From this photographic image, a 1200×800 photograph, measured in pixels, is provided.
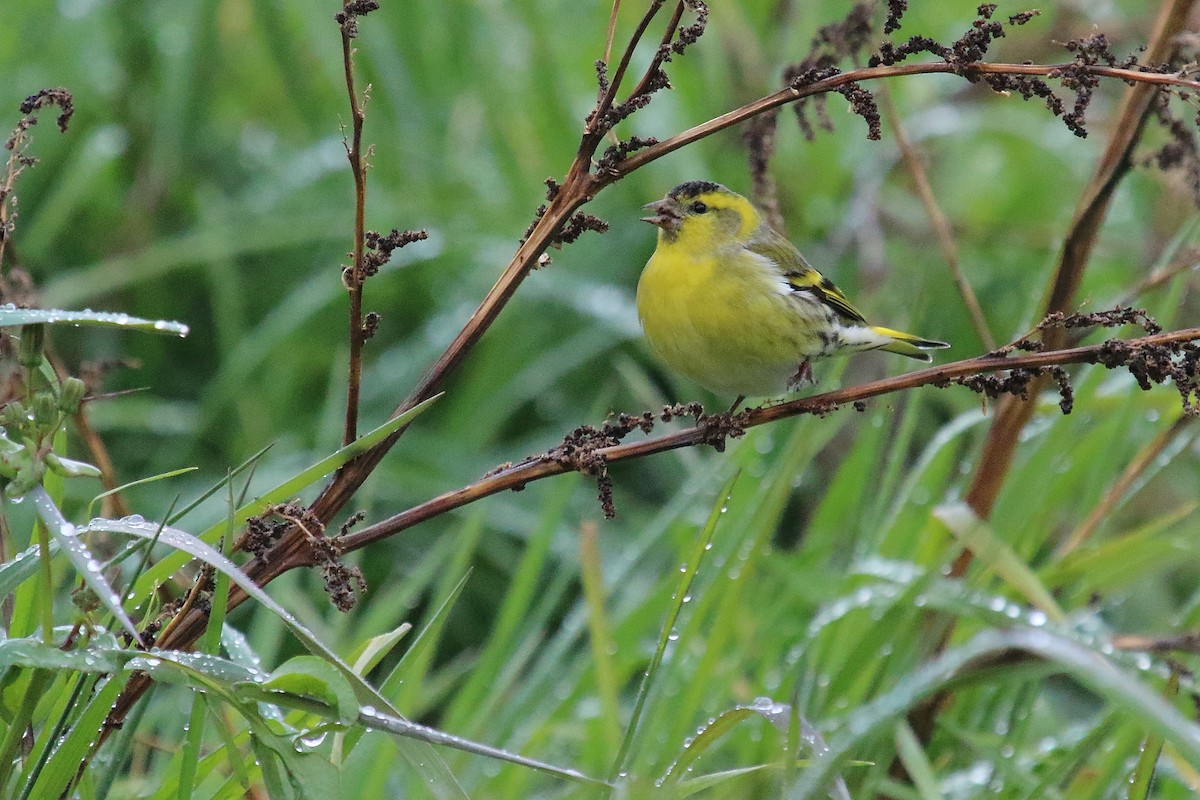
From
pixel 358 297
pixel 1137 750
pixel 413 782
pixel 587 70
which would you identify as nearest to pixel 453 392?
pixel 587 70

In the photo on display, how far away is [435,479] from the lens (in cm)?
330

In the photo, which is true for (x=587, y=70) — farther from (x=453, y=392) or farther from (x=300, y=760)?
(x=300, y=760)

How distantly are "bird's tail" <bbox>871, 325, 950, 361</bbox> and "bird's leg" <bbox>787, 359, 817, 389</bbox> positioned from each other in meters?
0.15

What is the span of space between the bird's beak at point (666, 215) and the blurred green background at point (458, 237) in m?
0.52

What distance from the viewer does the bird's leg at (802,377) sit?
2176 mm

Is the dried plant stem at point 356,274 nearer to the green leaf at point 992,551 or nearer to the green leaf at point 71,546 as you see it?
the green leaf at point 71,546

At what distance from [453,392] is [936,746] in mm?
2025

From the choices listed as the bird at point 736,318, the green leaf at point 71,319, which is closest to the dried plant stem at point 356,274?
the green leaf at point 71,319

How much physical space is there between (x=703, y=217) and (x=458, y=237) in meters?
1.34

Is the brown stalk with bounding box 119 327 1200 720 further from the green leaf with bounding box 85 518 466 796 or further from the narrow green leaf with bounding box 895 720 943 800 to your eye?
the narrow green leaf with bounding box 895 720 943 800

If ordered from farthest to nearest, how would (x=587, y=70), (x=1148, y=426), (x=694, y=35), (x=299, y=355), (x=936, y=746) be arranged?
1. (x=587, y=70)
2. (x=299, y=355)
3. (x=1148, y=426)
4. (x=936, y=746)
5. (x=694, y=35)

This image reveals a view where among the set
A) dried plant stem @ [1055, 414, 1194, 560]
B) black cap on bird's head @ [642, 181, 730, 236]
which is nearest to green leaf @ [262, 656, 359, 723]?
black cap on bird's head @ [642, 181, 730, 236]

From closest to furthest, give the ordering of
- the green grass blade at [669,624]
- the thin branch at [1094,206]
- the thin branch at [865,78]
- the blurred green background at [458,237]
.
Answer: the thin branch at [865,78] → the green grass blade at [669,624] → the thin branch at [1094,206] → the blurred green background at [458,237]

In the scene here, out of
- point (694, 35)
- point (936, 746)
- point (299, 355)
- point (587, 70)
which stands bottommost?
point (936, 746)
